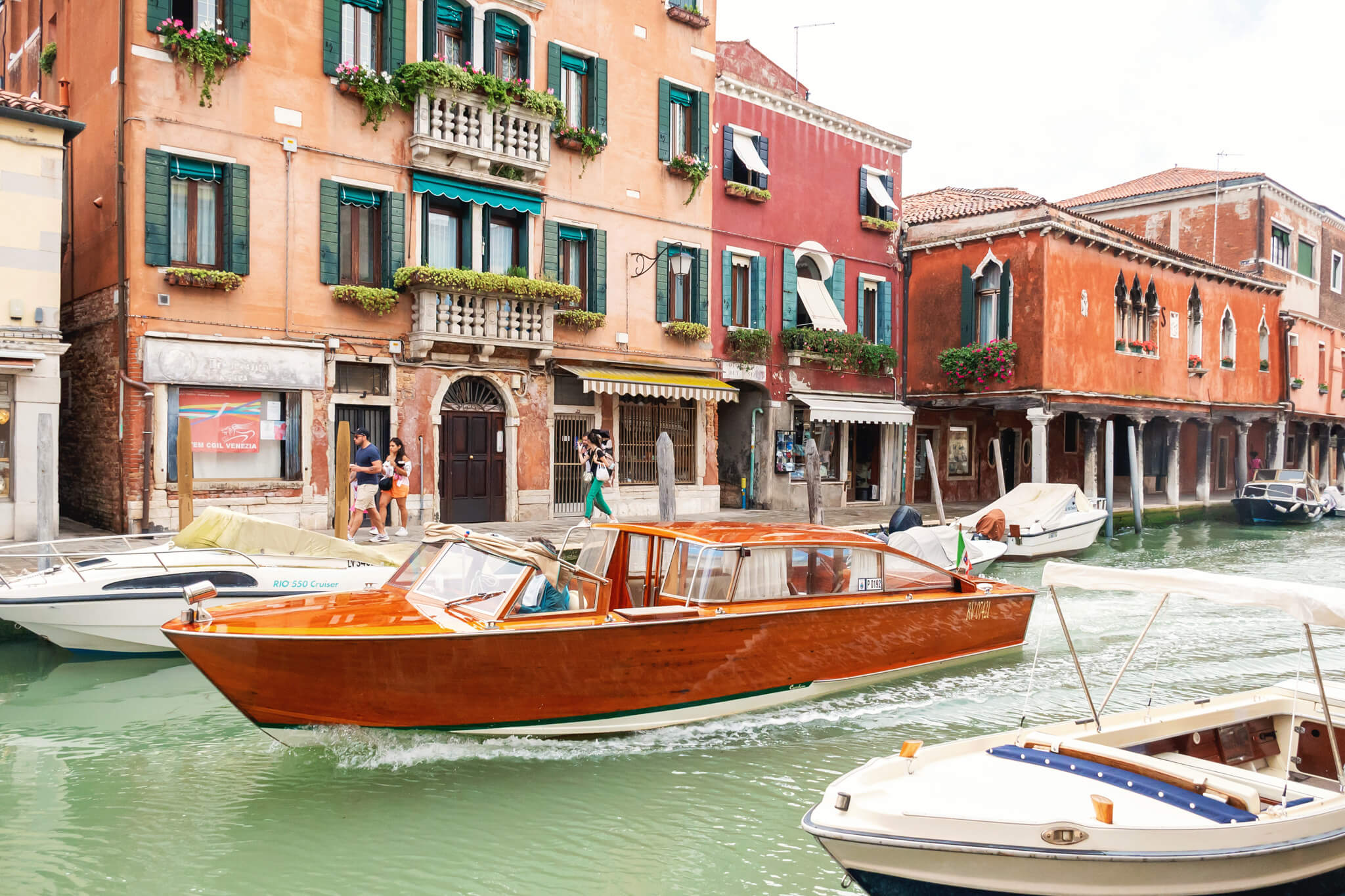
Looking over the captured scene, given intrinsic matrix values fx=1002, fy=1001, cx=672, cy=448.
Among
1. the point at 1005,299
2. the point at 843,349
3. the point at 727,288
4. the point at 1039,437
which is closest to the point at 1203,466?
the point at 1039,437

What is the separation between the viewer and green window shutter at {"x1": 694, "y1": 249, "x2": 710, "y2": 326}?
18484 mm

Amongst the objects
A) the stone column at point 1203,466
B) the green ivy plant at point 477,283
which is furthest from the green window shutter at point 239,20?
the stone column at point 1203,466

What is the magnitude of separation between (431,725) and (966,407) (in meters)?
20.6

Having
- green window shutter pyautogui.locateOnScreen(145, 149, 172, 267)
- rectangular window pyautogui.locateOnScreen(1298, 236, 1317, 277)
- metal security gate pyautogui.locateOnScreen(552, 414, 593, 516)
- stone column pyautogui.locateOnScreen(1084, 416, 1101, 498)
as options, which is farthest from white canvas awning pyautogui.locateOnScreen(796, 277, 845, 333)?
rectangular window pyautogui.locateOnScreen(1298, 236, 1317, 277)

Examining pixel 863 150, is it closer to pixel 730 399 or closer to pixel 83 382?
pixel 730 399

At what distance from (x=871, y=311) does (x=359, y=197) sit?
38.7ft

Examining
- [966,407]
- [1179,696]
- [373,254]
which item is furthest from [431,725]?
[966,407]

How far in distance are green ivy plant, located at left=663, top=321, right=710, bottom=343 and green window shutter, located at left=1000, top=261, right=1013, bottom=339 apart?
7.11m

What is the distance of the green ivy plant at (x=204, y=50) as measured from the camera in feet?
41.1

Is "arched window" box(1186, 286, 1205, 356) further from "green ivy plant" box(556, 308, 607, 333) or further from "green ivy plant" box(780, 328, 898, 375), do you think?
"green ivy plant" box(556, 308, 607, 333)

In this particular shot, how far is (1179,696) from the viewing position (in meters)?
8.52

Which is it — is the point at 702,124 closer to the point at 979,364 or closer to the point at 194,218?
the point at 979,364

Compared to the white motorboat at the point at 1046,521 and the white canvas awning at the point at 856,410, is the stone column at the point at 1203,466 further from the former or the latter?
the white canvas awning at the point at 856,410

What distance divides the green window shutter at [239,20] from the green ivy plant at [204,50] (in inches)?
6.4
